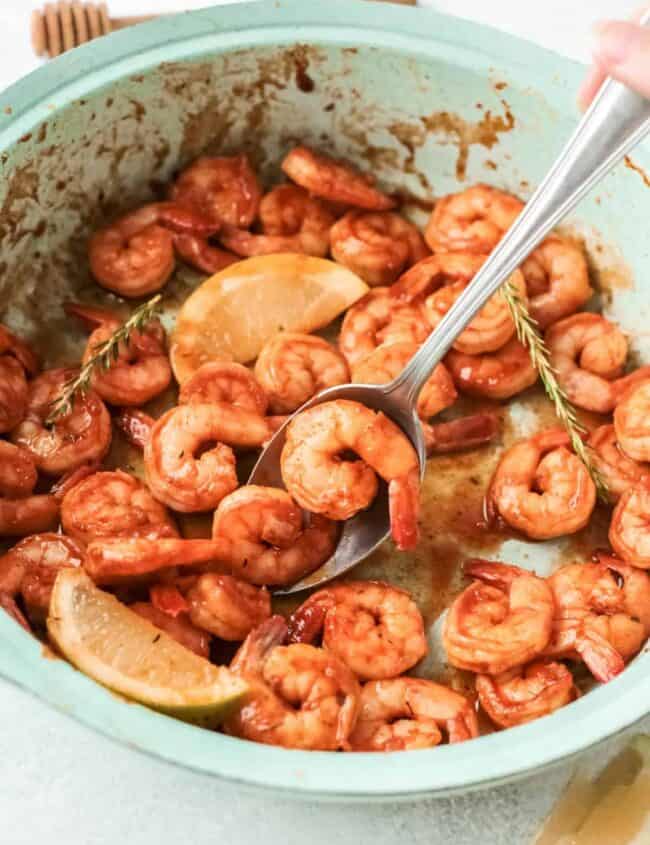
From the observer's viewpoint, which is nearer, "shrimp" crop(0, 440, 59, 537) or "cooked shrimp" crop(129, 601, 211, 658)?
"cooked shrimp" crop(129, 601, 211, 658)

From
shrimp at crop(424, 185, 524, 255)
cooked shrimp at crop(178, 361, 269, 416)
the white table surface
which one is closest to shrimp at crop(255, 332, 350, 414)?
cooked shrimp at crop(178, 361, 269, 416)

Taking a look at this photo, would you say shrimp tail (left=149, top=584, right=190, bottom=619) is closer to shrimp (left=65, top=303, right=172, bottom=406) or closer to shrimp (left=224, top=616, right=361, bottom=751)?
shrimp (left=224, top=616, right=361, bottom=751)

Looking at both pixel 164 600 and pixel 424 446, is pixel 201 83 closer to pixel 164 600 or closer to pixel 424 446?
pixel 424 446

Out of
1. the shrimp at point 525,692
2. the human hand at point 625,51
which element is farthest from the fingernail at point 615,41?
the shrimp at point 525,692

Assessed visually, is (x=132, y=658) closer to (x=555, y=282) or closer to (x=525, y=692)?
(x=525, y=692)

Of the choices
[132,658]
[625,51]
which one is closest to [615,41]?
[625,51]

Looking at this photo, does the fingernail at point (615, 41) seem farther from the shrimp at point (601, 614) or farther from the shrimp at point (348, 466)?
the shrimp at point (601, 614)

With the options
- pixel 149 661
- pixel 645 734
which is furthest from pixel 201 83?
pixel 645 734
